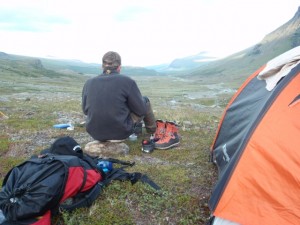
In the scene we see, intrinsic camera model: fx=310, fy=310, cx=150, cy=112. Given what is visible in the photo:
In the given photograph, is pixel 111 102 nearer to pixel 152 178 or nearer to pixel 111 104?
pixel 111 104

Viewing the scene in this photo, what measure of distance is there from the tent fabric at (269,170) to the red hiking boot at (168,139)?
4.04 m

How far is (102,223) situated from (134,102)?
391cm

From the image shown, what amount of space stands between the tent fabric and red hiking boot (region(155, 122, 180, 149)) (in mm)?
4035

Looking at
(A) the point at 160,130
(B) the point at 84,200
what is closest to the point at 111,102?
(A) the point at 160,130

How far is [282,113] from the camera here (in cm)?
477

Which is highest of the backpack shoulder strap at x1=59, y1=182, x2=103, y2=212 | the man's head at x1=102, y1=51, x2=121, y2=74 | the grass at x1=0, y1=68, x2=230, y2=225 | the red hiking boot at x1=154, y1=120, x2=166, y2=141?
the man's head at x1=102, y1=51, x2=121, y2=74

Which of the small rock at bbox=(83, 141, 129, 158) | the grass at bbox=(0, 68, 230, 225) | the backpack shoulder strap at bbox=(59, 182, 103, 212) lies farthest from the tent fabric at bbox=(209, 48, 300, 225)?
the small rock at bbox=(83, 141, 129, 158)

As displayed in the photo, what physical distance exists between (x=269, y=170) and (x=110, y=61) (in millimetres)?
5231

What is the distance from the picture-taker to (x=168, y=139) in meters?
9.05

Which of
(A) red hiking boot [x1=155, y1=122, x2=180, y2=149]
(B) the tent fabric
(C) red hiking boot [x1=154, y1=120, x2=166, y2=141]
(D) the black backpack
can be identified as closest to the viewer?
(B) the tent fabric

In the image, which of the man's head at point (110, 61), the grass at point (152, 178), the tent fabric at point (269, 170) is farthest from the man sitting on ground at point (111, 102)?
the tent fabric at point (269, 170)

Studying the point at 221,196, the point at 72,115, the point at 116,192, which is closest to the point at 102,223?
the point at 116,192

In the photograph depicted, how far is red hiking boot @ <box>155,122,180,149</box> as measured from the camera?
8875mm

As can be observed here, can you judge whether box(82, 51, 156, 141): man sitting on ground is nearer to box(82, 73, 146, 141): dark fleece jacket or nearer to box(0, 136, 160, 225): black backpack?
box(82, 73, 146, 141): dark fleece jacket
